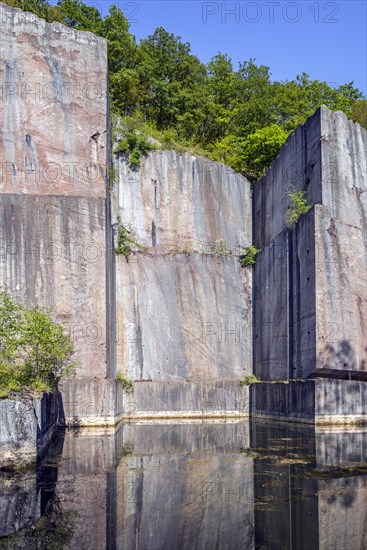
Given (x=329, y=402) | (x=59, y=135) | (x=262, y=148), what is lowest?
(x=329, y=402)

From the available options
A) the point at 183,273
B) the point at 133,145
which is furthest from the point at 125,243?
the point at 133,145

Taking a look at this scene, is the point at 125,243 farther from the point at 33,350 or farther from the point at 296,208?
the point at 33,350

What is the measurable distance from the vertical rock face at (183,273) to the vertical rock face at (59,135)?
3610 millimetres

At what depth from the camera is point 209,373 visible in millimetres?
25062

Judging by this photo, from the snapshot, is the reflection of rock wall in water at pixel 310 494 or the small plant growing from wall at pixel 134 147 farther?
the small plant growing from wall at pixel 134 147

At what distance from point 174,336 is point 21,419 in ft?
46.9

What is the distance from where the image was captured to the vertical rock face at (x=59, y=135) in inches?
755

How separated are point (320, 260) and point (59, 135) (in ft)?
31.7

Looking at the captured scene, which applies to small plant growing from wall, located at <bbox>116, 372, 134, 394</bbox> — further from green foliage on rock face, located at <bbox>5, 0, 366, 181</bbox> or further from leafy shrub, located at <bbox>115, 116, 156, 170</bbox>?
green foliage on rock face, located at <bbox>5, 0, 366, 181</bbox>

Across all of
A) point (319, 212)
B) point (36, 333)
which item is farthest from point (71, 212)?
point (319, 212)

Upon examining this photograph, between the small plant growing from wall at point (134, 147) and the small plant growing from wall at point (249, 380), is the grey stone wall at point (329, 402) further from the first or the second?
the small plant growing from wall at point (134, 147)

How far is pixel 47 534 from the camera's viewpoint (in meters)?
6.77

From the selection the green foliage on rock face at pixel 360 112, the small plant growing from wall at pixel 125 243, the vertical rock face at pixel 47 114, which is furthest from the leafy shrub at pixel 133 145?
the green foliage on rock face at pixel 360 112

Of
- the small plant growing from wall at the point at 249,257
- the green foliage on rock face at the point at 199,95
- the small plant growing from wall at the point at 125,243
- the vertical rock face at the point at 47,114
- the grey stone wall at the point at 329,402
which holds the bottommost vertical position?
the grey stone wall at the point at 329,402
